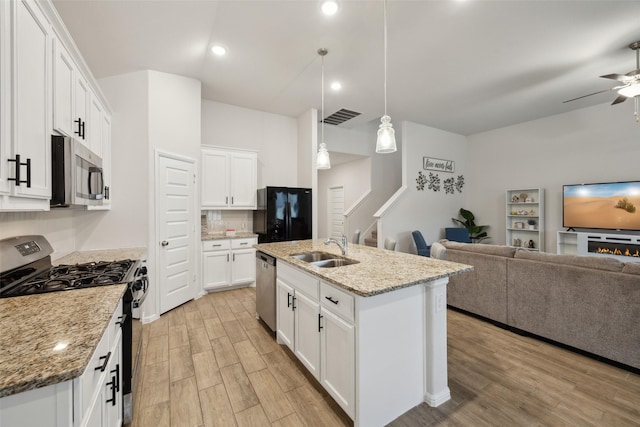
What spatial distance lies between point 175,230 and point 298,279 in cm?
230

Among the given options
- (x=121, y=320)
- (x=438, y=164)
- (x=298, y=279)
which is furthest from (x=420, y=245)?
(x=121, y=320)

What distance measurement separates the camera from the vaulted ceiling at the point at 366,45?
2.51m

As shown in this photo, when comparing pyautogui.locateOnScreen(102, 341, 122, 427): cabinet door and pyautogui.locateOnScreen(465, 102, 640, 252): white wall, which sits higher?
pyautogui.locateOnScreen(465, 102, 640, 252): white wall

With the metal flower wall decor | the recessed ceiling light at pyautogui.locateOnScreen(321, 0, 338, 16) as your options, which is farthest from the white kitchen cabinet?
the metal flower wall decor

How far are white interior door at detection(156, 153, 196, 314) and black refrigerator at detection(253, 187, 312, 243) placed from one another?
112 cm

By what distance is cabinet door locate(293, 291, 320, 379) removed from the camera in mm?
1960

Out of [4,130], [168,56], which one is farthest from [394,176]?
[4,130]

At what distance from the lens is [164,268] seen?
11.1ft

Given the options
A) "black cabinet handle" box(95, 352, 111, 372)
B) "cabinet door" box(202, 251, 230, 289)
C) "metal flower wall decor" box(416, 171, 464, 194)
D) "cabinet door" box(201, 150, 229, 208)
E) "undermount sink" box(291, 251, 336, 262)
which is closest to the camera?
"black cabinet handle" box(95, 352, 111, 372)

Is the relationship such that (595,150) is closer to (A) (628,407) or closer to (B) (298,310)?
(A) (628,407)

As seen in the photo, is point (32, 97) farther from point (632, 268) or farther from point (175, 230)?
point (632, 268)

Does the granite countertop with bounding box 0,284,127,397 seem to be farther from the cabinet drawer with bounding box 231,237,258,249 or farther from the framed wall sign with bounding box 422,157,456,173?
the framed wall sign with bounding box 422,157,456,173

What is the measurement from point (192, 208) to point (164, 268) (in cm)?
93

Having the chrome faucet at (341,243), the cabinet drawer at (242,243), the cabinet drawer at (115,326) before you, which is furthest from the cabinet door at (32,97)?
the cabinet drawer at (242,243)
